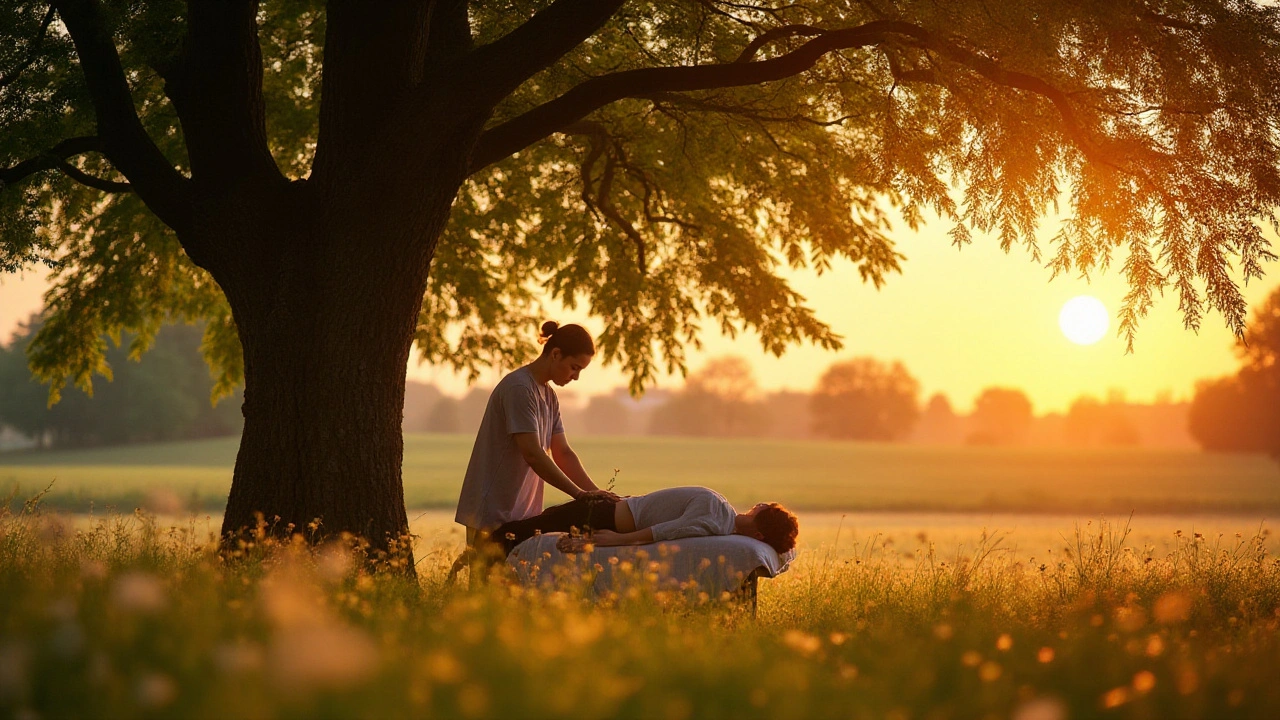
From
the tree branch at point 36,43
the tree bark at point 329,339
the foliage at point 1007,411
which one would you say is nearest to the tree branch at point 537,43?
the tree bark at point 329,339

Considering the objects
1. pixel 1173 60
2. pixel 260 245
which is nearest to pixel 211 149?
pixel 260 245

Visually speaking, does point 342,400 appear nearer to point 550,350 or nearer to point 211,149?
point 550,350

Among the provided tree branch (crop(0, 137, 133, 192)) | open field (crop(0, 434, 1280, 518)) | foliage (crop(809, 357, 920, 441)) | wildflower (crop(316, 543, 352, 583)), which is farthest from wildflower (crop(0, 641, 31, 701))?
foliage (crop(809, 357, 920, 441))

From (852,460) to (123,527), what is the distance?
54468 mm

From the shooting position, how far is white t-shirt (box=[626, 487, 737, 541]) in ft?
24.3

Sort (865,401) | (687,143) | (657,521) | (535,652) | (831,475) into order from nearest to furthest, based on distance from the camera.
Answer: (535,652) → (657,521) → (687,143) → (831,475) → (865,401)

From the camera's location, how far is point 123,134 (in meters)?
8.87

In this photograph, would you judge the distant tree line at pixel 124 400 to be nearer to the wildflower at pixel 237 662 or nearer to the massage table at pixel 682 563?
the massage table at pixel 682 563

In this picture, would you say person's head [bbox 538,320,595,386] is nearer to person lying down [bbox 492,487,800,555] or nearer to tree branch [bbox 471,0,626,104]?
person lying down [bbox 492,487,800,555]

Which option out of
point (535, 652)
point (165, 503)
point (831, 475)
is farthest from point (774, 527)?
point (831, 475)

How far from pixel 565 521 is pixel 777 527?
60.1 inches

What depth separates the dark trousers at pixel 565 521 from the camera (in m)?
7.72

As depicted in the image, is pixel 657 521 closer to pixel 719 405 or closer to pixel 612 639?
pixel 612 639

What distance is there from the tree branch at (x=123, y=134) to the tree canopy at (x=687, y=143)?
0.02 meters
